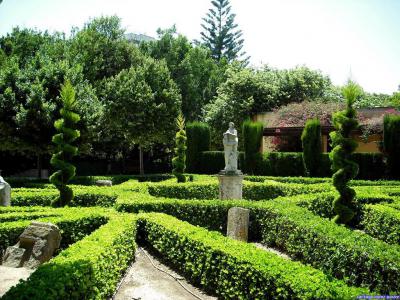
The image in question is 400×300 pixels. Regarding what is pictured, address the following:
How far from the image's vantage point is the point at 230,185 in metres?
14.0

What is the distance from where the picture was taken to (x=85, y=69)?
30297mm

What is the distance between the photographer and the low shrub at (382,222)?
9.48m

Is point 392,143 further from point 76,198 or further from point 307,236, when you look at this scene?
point 76,198

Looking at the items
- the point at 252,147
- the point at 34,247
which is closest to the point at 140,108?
the point at 252,147

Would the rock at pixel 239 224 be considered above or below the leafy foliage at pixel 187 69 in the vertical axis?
below

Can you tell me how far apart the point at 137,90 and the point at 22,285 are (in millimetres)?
21354

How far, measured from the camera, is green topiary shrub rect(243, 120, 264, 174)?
24.7 m

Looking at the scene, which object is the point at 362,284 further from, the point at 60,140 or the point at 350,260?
the point at 60,140

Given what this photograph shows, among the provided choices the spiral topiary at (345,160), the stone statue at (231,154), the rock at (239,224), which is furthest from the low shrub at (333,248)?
the stone statue at (231,154)

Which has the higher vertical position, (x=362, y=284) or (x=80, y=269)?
(x=80, y=269)

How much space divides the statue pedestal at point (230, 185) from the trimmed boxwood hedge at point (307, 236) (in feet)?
8.85

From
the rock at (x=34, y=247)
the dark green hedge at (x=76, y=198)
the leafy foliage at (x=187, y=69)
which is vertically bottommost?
the rock at (x=34, y=247)

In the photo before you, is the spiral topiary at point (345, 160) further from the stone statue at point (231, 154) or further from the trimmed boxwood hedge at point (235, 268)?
the trimmed boxwood hedge at point (235, 268)

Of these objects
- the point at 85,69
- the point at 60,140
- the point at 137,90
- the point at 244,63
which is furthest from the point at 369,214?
the point at 244,63
